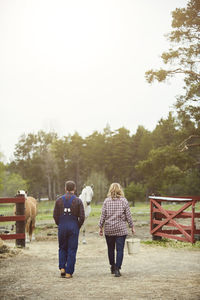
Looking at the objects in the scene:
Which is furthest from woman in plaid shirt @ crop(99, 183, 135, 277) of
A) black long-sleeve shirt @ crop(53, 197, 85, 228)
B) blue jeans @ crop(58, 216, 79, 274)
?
blue jeans @ crop(58, 216, 79, 274)

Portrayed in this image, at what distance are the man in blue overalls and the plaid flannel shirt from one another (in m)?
0.49

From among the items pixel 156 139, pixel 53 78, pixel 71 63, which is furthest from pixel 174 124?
pixel 71 63

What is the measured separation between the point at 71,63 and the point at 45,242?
487 ft

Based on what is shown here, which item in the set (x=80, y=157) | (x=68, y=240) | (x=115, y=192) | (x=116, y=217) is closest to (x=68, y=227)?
(x=68, y=240)

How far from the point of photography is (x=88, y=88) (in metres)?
100

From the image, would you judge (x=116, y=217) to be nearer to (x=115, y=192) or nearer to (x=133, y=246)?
(x=115, y=192)

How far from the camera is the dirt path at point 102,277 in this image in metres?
5.46

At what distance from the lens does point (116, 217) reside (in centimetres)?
672

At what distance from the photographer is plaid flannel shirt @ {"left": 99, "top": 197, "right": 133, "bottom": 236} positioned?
6.69 metres

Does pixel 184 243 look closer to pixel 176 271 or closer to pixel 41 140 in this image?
pixel 176 271

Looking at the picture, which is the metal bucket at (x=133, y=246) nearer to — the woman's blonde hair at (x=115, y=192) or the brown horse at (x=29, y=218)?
the woman's blonde hair at (x=115, y=192)

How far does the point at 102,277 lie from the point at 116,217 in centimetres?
113

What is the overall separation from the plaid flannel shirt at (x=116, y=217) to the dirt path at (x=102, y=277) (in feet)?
2.79

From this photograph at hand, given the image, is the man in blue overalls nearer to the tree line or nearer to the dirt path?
the dirt path
